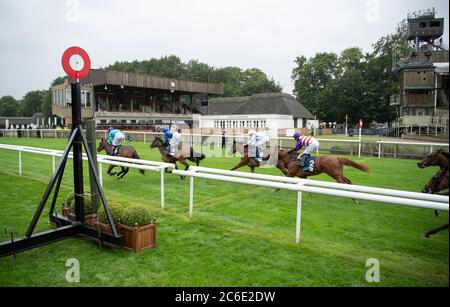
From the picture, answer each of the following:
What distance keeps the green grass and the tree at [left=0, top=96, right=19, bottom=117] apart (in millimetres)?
91945

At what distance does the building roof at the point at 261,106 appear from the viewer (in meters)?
31.1

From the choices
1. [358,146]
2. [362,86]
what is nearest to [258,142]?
[358,146]

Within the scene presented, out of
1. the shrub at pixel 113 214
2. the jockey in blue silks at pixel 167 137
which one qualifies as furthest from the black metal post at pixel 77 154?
the jockey in blue silks at pixel 167 137

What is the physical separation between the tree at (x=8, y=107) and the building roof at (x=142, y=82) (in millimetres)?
67169

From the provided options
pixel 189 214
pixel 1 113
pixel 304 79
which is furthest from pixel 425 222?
pixel 1 113

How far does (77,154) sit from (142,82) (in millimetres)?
30031

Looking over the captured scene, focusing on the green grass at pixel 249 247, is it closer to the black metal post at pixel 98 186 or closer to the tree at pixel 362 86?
the black metal post at pixel 98 186

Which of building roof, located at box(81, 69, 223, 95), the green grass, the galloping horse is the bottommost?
the green grass

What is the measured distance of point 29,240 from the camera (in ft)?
11.2

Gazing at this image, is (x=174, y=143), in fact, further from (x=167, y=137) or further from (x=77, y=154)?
(x=77, y=154)

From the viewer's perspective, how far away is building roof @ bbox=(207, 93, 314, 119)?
31106mm

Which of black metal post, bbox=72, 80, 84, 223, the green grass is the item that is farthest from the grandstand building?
black metal post, bbox=72, 80, 84, 223

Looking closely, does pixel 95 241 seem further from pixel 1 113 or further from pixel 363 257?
pixel 1 113

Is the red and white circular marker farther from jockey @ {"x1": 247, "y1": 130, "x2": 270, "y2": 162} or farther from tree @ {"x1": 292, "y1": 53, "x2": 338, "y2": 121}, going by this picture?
tree @ {"x1": 292, "y1": 53, "x2": 338, "y2": 121}
